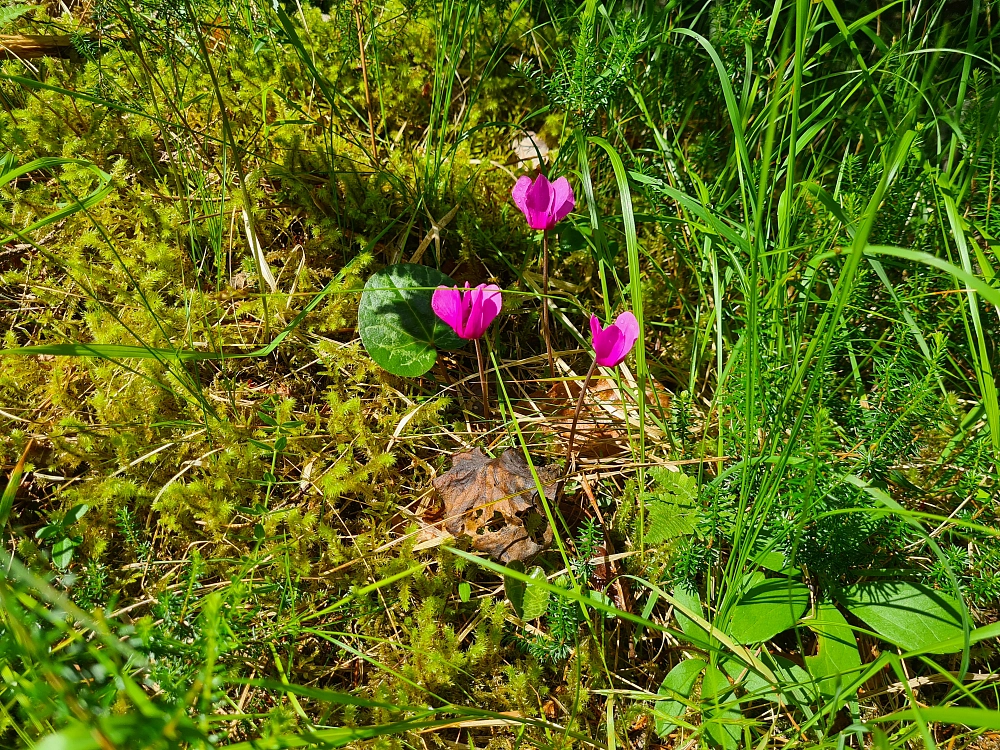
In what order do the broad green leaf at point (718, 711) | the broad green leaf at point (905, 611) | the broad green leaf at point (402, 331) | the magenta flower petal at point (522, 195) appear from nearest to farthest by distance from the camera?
the broad green leaf at point (718, 711)
the broad green leaf at point (905, 611)
the magenta flower petal at point (522, 195)
the broad green leaf at point (402, 331)

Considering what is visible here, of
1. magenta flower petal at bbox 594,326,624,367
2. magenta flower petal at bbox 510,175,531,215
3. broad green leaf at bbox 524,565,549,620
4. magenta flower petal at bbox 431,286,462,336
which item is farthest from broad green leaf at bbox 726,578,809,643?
magenta flower petal at bbox 510,175,531,215

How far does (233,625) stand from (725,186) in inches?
73.9

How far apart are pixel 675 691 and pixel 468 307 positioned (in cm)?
109

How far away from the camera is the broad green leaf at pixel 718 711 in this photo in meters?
1.49

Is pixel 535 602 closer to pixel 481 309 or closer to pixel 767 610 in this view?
pixel 767 610

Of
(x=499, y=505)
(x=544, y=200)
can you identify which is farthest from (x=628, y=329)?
(x=499, y=505)

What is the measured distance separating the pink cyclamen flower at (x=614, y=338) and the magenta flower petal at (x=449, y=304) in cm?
35

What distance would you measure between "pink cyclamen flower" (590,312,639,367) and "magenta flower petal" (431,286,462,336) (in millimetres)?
348

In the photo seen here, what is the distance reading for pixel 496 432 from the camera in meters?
2.04

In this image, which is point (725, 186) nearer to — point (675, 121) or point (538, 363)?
point (675, 121)

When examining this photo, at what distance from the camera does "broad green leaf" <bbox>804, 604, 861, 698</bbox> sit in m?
1.57

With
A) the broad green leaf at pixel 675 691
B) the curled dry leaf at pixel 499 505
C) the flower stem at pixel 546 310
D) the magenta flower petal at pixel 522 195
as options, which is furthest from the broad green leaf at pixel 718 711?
the magenta flower petal at pixel 522 195

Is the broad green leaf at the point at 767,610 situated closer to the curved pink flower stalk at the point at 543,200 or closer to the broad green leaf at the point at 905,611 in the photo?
the broad green leaf at the point at 905,611

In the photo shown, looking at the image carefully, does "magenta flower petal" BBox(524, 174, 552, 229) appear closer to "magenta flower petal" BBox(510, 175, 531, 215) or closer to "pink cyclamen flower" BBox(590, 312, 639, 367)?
"magenta flower petal" BBox(510, 175, 531, 215)
